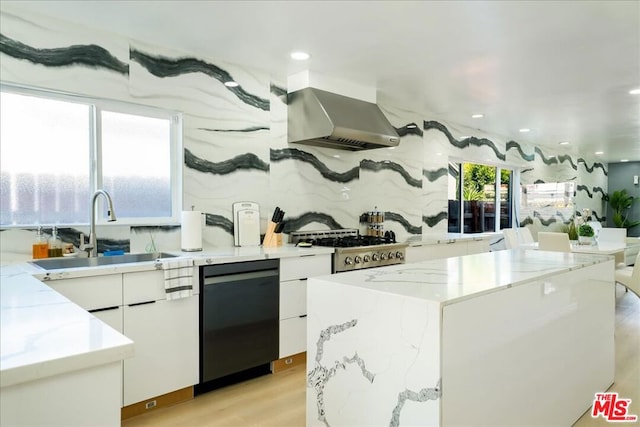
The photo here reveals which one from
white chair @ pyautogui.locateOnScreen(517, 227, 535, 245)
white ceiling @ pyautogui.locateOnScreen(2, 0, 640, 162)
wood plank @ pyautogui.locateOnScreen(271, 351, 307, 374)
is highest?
white ceiling @ pyautogui.locateOnScreen(2, 0, 640, 162)

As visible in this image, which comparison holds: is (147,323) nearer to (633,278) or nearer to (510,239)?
(510,239)

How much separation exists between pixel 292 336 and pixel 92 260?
1489 mm

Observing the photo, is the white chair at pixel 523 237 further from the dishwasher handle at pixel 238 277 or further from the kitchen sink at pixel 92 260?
the kitchen sink at pixel 92 260

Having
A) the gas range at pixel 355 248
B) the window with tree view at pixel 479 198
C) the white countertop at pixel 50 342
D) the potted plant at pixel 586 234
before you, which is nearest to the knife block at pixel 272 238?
the gas range at pixel 355 248

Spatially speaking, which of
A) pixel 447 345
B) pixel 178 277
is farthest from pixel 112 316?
pixel 447 345

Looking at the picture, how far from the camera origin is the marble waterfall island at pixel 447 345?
1485mm

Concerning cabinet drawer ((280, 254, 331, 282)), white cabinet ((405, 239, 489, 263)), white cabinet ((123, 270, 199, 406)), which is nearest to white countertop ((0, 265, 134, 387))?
white cabinet ((123, 270, 199, 406))

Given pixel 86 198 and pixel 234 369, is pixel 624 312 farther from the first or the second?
pixel 86 198

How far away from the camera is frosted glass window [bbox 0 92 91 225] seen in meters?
2.54

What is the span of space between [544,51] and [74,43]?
3280 mm

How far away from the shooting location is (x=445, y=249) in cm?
473

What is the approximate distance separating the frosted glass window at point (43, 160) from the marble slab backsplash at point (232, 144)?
157 mm

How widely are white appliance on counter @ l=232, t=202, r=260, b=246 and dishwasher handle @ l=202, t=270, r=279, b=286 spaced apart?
1.77 feet

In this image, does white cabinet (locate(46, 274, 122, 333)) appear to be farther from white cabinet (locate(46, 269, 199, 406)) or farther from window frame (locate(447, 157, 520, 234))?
window frame (locate(447, 157, 520, 234))
